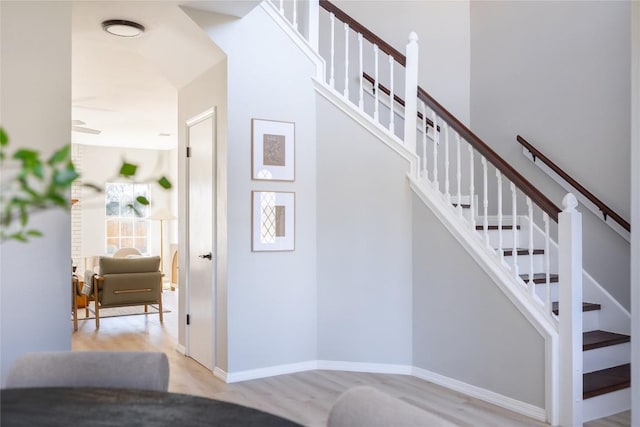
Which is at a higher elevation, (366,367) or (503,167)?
(503,167)

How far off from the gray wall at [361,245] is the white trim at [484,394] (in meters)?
0.23

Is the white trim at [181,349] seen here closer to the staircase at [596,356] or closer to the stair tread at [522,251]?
the staircase at [596,356]

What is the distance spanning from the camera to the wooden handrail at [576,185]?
392cm

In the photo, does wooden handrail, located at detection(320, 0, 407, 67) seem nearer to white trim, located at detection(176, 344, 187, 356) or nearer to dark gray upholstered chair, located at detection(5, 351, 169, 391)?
white trim, located at detection(176, 344, 187, 356)

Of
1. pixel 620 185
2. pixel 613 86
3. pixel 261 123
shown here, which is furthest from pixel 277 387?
pixel 613 86

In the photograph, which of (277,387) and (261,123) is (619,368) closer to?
(277,387)

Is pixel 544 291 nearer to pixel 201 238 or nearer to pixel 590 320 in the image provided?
pixel 590 320

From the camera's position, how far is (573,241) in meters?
3.03

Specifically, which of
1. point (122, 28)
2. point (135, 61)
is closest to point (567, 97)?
point (122, 28)

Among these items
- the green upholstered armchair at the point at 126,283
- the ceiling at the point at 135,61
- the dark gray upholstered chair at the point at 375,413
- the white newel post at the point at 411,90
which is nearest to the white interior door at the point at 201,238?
the ceiling at the point at 135,61

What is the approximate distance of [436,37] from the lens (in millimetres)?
5523

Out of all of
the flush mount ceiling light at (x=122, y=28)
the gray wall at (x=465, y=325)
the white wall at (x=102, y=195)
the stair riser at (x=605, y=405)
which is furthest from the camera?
the white wall at (x=102, y=195)

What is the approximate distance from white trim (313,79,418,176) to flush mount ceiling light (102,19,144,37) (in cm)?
142

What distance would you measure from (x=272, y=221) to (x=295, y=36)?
152cm
